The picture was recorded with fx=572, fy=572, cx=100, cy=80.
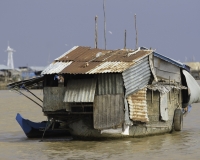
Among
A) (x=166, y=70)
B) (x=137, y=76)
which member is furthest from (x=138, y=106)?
(x=166, y=70)

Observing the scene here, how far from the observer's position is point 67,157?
1216 centimetres

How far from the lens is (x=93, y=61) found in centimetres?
1480

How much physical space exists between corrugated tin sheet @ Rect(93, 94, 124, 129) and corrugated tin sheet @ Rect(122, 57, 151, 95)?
14.8 inches

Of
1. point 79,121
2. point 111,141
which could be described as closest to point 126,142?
point 111,141

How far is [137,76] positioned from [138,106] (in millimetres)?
762

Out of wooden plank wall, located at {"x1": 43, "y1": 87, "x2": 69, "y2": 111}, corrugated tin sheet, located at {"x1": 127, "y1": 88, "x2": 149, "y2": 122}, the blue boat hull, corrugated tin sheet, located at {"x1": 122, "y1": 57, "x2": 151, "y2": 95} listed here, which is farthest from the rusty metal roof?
the blue boat hull

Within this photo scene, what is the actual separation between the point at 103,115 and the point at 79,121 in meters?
0.78

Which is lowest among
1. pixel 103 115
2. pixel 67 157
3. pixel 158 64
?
pixel 67 157

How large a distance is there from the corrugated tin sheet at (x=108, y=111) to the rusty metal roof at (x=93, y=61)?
74 centimetres

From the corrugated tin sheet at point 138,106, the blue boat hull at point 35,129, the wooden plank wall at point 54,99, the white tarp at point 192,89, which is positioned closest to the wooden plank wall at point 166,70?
the white tarp at point 192,89

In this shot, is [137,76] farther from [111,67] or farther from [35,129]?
[35,129]

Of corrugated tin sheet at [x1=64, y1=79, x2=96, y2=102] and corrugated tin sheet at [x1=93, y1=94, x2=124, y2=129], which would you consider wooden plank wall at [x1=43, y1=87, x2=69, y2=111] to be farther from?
corrugated tin sheet at [x1=93, y1=94, x2=124, y2=129]

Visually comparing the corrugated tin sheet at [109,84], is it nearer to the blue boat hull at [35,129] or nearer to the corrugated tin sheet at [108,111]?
the corrugated tin sheet at [108,111]

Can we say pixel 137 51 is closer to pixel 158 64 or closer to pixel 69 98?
pixel 158 64
